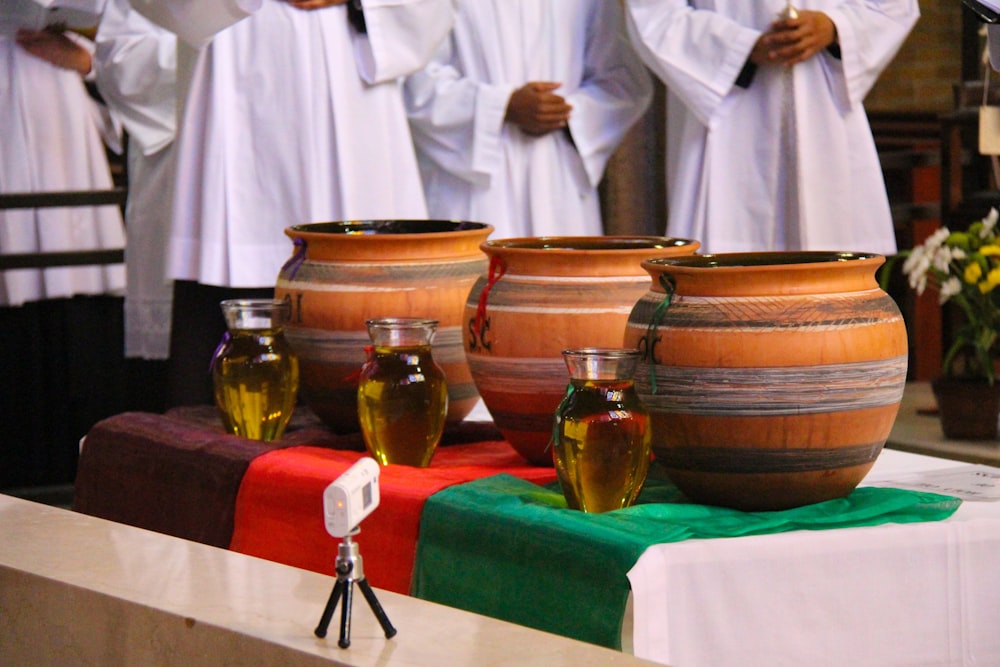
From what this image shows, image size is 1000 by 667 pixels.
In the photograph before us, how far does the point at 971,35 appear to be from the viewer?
5.63 metres

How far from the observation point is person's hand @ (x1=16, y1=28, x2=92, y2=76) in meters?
4.88

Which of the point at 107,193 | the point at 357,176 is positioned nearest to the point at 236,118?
the point at 357,176

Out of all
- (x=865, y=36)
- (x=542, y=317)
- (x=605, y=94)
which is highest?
(x=865, y=36)

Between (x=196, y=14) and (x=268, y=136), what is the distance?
408 mm

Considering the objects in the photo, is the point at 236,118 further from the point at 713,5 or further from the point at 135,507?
the point at 135,507

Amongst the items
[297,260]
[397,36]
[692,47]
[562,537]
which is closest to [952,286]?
[692,47]

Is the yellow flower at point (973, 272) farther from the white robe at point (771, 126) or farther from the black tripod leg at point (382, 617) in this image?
the black tripod leg at point (382, 617)

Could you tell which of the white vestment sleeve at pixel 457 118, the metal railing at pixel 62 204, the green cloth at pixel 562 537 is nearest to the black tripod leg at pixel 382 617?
the green cloth at pixel 562 537

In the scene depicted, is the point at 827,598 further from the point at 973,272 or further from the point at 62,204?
the point at 62,204

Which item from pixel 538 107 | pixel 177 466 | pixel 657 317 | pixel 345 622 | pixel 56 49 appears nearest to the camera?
pixel 345 622

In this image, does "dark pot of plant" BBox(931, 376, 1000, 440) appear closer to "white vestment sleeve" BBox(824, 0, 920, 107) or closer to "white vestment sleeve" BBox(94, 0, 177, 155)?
"white vestment sleeve" BBox(824, 0, 920, 107)

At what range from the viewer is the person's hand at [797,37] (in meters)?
3.88

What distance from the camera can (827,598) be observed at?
1.39m

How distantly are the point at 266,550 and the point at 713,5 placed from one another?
9.20 ft
